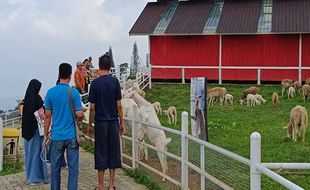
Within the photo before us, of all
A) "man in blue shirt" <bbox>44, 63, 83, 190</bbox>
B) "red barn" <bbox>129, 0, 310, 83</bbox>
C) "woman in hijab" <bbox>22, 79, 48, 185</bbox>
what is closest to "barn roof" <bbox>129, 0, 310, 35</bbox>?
"red barn" <bbox>129, 0, 310, 83</bbox>

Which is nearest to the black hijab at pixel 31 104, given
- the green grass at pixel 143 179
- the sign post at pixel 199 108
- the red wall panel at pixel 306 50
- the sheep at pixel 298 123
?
the green grass at pixel 143 179

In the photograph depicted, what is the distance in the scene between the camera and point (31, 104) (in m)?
9.13

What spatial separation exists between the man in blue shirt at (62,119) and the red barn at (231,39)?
2083 cm

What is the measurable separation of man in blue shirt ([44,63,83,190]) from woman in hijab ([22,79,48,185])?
4.58 ft

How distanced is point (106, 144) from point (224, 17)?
870 inches

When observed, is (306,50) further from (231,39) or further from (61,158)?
(61,158)

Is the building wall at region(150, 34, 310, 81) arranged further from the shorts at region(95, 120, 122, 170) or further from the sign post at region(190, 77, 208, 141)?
the shorts at region(95, 120, 122, 170)

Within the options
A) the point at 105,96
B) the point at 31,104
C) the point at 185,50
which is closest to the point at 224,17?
the point at 185,50

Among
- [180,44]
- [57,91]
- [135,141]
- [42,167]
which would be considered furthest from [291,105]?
[57,91]

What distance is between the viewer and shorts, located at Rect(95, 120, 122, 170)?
821cm

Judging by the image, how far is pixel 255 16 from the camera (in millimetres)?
28703

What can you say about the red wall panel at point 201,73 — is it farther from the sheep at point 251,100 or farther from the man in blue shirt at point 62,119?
the man in blue shirt at point 62,119

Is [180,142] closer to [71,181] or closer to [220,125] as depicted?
[71,181]

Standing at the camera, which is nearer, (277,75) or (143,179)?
(143,179)
